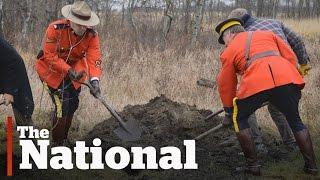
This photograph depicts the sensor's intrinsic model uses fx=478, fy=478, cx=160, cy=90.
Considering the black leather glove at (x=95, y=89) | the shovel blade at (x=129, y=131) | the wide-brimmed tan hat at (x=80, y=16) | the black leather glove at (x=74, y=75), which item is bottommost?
the shovel blade at (x=129, y=131)

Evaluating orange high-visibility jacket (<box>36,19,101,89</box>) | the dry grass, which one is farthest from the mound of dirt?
orange high-visibility jacket (<box>36,19,101,89</box>)

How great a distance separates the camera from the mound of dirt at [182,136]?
5.53m

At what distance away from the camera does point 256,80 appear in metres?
4.79

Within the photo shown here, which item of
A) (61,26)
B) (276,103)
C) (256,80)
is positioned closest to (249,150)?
(276,103)

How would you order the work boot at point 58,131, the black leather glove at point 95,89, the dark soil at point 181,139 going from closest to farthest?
the dark soil at point 181,139, the black leather glove at point 95,89, the work boot at point 58,131

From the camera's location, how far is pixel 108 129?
21.7 feet

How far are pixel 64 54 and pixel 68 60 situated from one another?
0.42ft

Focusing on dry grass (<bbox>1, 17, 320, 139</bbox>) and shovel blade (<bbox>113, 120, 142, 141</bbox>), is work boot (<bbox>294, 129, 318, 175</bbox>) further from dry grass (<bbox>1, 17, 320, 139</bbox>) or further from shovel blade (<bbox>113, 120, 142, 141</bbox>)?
dry grass (<bbox>1, 17, 320, 139</bbox>)

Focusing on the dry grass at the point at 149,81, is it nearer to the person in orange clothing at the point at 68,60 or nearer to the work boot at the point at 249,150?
the person in orange clothing at the point at 68,60

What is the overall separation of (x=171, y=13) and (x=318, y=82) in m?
8.18

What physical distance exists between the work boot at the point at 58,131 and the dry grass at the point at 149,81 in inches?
24.2

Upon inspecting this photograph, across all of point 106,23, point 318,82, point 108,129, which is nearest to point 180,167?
point 108,129

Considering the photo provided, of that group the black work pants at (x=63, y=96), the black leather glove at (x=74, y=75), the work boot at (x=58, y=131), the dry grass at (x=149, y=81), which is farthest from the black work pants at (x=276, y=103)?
the dry grass at (x=149, y=81)

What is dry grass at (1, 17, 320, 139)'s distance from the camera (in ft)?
25.4
